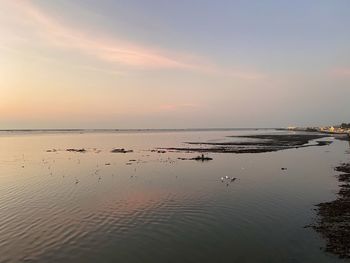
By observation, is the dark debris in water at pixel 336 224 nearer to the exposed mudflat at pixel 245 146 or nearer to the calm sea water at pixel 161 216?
the calm sea water at pixel 161 216

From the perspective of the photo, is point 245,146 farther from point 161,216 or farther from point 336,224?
point 161,216

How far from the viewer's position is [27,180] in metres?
36.6

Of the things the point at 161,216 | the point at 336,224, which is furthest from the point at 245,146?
the point at 161,216

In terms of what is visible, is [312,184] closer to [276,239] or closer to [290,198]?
[290,198]

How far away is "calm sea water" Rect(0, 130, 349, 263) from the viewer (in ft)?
51.7

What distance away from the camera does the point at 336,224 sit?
19984 millimetres

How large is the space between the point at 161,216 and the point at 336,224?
34.8ft

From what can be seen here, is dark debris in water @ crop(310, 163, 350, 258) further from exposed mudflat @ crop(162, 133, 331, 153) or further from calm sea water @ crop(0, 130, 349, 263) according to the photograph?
exposed mudflat @ crop(162, 133, 331, 153)

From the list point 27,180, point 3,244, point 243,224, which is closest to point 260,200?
point 243,224

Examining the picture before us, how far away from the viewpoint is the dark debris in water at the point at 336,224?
16156mm

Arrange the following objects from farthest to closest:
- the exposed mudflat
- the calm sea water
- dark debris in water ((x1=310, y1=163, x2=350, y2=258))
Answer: the exposed mudflat → dark debris in water ((x1=310, y1=163, x2=350, y2=258)) → the calm sea water

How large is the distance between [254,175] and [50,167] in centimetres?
2799

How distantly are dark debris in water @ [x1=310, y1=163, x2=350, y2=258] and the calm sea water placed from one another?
2.01 feet

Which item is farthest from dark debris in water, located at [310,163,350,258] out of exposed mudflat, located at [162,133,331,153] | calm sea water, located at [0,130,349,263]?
exposed mudflat, located at [162,133,331,153]
